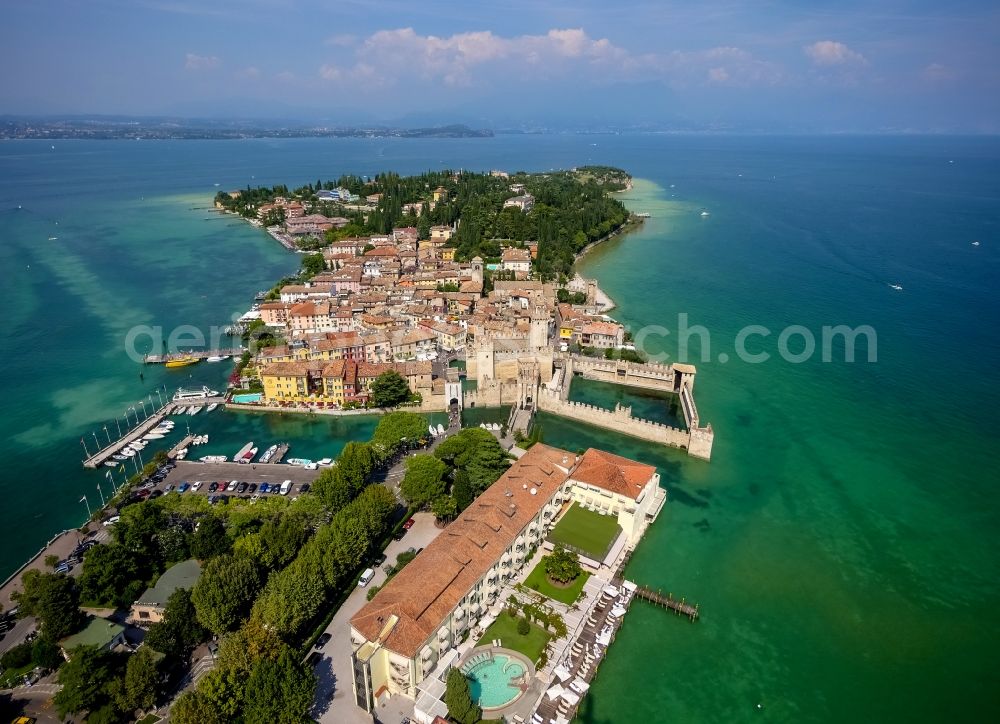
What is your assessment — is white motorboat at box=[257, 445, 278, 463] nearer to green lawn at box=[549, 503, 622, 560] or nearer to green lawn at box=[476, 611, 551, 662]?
green lawn at box=[549, 503, 622, 560]

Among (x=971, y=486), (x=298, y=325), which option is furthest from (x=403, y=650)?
(x=298, y=325)

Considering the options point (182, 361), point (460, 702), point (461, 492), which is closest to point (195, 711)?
point (460, 702)

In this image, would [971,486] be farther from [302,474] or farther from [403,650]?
[302,474]

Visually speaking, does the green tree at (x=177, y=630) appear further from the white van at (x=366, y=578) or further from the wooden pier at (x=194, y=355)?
the wooden pier at (x=194, y=355)

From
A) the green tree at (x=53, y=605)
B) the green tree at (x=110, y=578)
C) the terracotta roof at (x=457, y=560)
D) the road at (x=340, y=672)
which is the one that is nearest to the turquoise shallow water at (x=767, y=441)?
the terracotta roof at (x=457, y=560)

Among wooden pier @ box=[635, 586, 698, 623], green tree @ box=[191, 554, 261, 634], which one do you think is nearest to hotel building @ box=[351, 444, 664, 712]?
wooden pier @ box=[635, 586, 698, 623]

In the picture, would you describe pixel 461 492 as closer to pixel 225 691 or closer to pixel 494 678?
pixel 494 678
